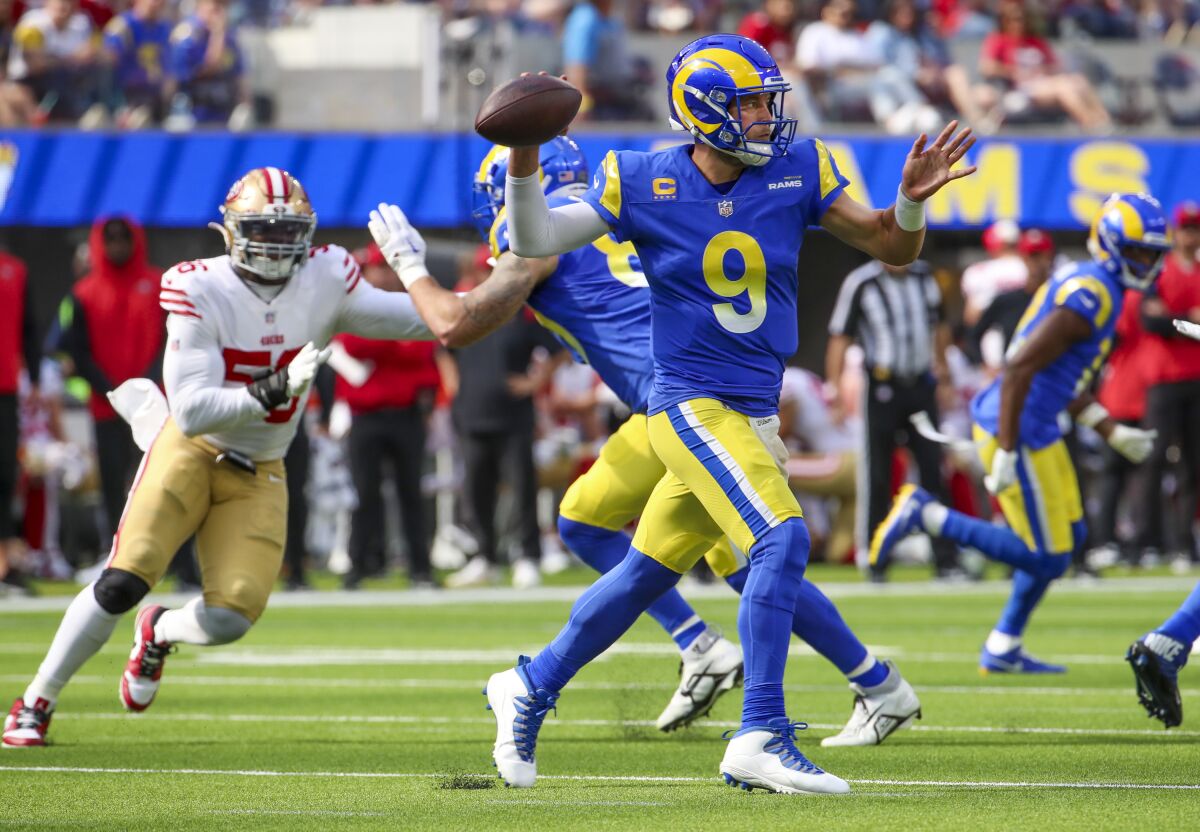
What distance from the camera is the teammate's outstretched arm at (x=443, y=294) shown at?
5645 millimetres

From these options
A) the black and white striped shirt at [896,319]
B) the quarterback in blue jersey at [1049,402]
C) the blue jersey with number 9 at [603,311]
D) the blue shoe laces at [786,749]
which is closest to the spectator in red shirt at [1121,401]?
the black and white striped shirt at [896,319]

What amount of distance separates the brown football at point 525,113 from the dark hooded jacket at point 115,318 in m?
7.33

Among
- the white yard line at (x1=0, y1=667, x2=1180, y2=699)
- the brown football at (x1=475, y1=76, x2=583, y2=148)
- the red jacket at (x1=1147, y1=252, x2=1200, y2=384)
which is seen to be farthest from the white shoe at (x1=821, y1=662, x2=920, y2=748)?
the red jacket at (x1=1147, y1=252, x2=1200, y2=384)

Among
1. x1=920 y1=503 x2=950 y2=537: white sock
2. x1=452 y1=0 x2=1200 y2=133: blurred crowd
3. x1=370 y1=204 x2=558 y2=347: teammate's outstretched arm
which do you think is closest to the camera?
x1=370 y1=204 x2=558 y2=347: teammate's outstretched arm

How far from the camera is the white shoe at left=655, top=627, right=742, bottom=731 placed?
627 centimetres

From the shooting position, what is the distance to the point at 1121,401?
13.9m

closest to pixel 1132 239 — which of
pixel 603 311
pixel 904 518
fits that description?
pixel 904 518

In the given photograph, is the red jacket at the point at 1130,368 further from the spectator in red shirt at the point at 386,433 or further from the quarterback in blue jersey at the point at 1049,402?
the quarterback in blue jersey at the point at 1049,402

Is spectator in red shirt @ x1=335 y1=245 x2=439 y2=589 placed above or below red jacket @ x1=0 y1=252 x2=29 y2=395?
below

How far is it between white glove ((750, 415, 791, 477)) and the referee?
705 cm

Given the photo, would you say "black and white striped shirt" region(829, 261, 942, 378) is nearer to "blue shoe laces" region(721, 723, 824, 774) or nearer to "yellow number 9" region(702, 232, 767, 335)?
"yellow number 9" region(702, 232, 767, 335)

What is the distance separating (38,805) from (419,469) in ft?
25.6

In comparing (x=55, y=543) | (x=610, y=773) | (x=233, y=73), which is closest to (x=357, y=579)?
(x=55, y=543)

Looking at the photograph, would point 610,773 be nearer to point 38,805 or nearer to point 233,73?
point 38,805
